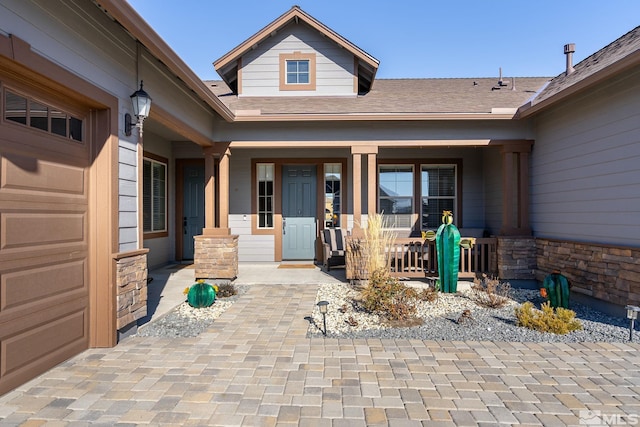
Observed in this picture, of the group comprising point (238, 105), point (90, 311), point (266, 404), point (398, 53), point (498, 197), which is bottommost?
point (266, 404)

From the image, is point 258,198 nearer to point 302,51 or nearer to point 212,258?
point 212,258

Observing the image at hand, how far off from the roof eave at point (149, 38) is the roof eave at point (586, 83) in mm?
4865

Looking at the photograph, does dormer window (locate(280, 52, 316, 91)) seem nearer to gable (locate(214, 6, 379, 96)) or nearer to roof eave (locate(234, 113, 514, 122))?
gable (locate(214, 6, 379, 96))

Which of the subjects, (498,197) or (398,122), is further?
(498,197)

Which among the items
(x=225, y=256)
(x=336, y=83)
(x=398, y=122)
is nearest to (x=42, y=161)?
(x=225, y=256)

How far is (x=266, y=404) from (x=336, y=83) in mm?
6724

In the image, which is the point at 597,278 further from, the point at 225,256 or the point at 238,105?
the point at 238,105

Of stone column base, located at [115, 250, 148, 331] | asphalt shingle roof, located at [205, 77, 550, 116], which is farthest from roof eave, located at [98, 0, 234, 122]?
stone column base, located at [115, 250, 148, 331]

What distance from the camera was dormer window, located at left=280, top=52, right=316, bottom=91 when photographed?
7659mm

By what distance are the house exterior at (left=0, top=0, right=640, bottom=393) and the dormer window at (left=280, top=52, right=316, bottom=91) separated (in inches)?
1.7

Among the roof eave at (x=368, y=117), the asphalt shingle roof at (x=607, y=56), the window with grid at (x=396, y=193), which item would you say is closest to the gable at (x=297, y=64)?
the roof eave at (x=368, y=117)

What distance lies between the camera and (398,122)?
20.5 ft

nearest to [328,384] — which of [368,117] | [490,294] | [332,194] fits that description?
[490,294]

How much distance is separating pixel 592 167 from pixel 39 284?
6.34m
